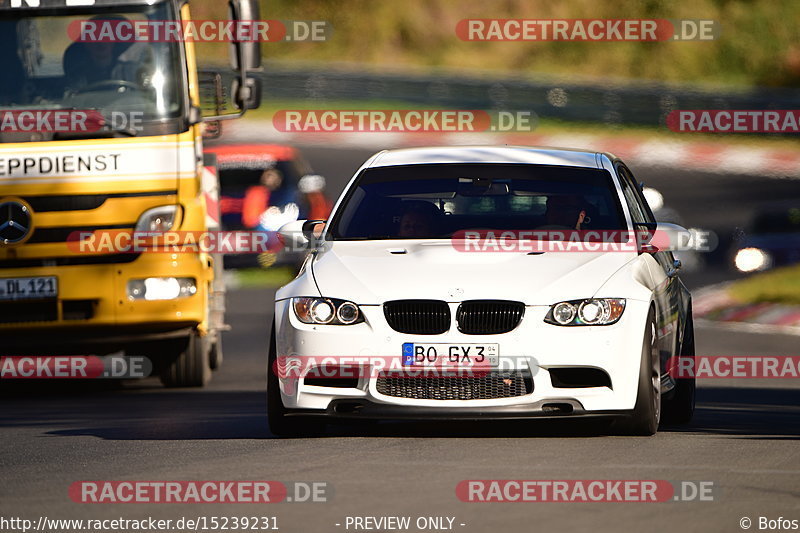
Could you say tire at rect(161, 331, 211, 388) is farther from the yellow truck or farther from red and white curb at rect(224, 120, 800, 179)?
red and white curb at rect(224, 120, 800, 179)

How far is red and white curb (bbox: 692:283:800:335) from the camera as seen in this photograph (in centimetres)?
1970

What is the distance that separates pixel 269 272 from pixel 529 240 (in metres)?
18.1

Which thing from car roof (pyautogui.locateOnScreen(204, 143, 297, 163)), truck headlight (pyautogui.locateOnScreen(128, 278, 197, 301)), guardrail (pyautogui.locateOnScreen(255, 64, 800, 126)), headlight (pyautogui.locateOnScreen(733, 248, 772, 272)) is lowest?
headlight (pyautogui.locateOnScreen(733, 248, 772, 272))

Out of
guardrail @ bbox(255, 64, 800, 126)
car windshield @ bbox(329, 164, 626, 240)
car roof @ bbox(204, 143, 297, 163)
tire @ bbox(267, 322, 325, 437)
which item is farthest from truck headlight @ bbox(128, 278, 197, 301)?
guardrail @ bbox(255, 64, 800, 126)

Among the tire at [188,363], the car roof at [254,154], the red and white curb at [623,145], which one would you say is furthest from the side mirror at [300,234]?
the red and white curb at [623,145]

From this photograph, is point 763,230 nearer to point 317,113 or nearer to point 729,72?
point 317,113

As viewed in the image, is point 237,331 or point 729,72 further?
point 729,72

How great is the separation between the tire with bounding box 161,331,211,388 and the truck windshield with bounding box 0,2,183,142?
5.76 ft

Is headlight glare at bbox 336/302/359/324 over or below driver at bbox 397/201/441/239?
below

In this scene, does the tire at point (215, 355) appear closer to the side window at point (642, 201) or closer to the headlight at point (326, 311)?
the side window at point (642, 201)

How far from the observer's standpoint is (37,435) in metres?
10.2

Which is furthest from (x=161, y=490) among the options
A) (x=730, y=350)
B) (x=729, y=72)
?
(x=729, y=72)

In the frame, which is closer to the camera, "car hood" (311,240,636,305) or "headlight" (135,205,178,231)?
"car hood" (311,240,636,305)

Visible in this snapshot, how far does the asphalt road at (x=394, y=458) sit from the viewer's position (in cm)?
703
